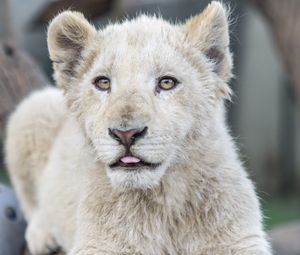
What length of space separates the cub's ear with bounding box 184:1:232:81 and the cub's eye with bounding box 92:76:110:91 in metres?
0.64

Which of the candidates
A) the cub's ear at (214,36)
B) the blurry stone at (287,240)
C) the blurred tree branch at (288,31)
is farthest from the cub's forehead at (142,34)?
the blurred tree branch at (288,31)

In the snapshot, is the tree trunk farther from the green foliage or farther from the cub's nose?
the green foliage

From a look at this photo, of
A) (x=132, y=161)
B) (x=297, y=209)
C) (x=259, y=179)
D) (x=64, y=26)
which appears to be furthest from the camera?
(x=259, y=179)

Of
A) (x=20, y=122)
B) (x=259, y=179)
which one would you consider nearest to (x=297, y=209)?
(x=259, y=179)

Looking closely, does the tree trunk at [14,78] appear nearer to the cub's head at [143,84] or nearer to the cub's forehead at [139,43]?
the cub's head at [143,84]

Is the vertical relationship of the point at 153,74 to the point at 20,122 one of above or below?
above

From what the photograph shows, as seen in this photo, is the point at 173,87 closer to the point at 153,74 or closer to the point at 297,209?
the point at 153,74

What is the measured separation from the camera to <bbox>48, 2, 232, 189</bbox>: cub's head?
5031 millimetres

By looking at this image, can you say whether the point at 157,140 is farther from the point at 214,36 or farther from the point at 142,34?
the point at 214,36

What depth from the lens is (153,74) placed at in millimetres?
5309

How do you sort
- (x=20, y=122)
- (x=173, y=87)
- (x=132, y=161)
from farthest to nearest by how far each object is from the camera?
(x=20, y=122) → (x=173, y=87) → (x=132, y=161)

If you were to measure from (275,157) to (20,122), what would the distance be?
430 inches

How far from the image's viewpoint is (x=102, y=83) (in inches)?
215

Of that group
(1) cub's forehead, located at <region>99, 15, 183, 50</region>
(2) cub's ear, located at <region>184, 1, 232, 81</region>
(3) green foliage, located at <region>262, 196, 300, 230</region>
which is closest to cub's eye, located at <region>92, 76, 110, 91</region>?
(1) cub's forehead, located at <region>99, 15, 183, 50</region>
